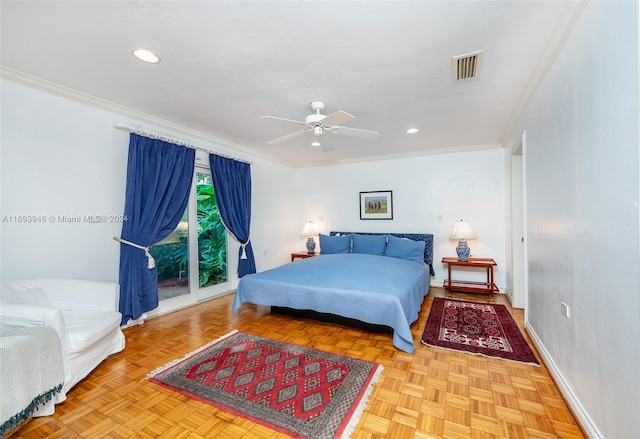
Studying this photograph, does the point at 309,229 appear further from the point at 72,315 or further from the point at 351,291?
the point at 72,315

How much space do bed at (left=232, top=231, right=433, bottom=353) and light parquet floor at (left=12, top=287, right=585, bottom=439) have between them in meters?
0.29

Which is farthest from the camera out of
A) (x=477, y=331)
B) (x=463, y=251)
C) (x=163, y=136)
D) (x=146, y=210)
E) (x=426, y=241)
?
(x=426, y=241)

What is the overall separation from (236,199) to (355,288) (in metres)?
2.55

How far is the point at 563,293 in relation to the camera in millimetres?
1847

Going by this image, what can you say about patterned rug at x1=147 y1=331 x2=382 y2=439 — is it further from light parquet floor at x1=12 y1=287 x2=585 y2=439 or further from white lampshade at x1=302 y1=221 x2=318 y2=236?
white lampshade at x1=302 y1=221 x2=318 y2=236

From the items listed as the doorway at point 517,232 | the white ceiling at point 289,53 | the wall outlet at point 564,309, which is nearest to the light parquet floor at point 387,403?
the wall outlet at point 564,309

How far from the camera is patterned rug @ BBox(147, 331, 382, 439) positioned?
1.66 m

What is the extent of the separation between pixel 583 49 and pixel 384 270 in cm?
252

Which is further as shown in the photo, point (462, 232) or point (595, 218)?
point (462, 232)

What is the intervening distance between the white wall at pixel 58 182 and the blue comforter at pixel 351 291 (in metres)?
1.61

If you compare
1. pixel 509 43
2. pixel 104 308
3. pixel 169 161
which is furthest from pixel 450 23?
pixel 104 308

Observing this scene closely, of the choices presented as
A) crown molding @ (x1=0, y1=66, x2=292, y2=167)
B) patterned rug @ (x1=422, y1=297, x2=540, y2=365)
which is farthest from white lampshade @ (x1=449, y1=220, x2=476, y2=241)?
crown molding @ (x1=0, y1=66, x2=292, y2=167)

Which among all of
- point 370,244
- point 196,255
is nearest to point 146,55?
point 196,255

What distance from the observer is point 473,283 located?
14.5 feet
